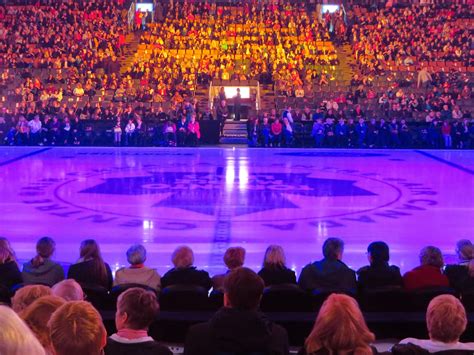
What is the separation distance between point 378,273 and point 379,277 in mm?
49

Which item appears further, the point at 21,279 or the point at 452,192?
the point at 452,192

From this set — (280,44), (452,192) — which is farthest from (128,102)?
(452,192)

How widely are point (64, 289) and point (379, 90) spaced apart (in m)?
23.3

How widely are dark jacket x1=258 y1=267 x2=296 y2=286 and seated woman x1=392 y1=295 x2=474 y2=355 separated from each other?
2238 millimetres

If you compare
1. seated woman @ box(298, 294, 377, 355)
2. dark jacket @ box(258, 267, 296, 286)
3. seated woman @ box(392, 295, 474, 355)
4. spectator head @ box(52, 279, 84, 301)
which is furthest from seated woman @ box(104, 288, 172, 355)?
dark jacket @ box(258, 267, 296, 286)

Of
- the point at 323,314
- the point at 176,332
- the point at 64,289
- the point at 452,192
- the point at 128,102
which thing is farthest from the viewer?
the point at 128,102

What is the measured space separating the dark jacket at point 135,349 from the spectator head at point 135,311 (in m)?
0.11

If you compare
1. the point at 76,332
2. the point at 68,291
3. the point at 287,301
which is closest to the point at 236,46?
the point at 287,301

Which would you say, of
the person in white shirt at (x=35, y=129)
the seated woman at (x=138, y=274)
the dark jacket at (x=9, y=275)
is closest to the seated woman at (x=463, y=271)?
A: the seated woman at (x=138, y=274)

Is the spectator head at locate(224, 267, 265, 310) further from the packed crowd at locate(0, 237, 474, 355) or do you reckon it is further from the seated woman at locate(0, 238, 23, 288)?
the seated woman at locate(0, 238, 23, 288)

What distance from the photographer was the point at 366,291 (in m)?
4.91

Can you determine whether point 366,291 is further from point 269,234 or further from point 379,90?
point 379,90

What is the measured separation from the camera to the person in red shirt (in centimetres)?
543

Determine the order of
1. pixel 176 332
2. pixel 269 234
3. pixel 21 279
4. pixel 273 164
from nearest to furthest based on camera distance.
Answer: pixel 176 332, pixel 21 279, pixel 269 234, pixel 273 164
